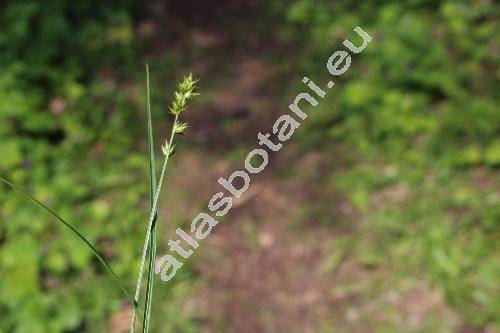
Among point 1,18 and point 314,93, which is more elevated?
point 314,93

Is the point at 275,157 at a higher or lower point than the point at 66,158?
higher

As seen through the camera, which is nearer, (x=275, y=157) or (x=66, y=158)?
(x=275, y=157)

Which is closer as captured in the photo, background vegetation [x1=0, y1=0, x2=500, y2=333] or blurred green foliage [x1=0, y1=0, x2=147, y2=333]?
background vegetation [x1=0, y1=0, x2=500, y2=333]

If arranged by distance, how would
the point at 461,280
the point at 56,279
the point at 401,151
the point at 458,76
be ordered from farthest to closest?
1. the point at 458,76
2. the point at 401,151
3. the point at 56,279
4. the point at 461,280

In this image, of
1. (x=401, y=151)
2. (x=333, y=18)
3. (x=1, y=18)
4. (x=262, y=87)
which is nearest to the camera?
(x=401, y=151)

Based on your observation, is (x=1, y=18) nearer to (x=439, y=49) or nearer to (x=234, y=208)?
(x=234, y=208)

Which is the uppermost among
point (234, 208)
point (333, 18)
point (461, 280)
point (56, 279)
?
point (333, 18)

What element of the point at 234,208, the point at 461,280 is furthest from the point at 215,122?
the point at 461,280

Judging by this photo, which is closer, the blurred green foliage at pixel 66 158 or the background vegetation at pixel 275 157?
the background vegetation at pixel 275 157
